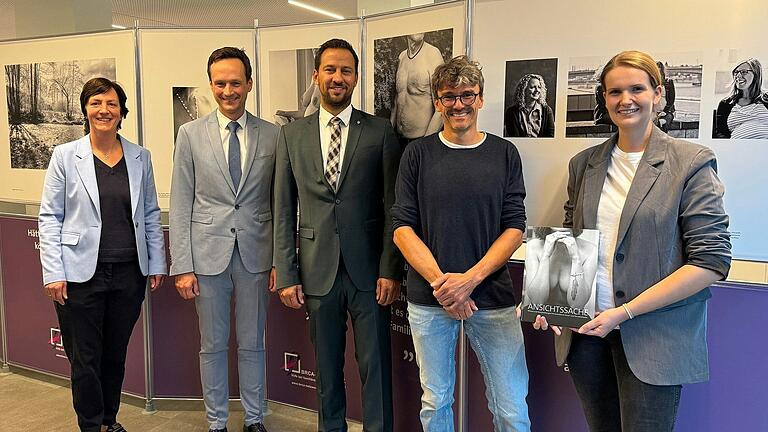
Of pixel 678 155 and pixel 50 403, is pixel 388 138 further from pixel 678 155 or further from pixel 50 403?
pixel 50 403

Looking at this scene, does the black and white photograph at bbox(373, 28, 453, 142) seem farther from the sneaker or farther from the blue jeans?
the sneaker

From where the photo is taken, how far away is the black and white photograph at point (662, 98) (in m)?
2.24

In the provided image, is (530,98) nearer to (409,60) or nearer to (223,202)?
(409,60)

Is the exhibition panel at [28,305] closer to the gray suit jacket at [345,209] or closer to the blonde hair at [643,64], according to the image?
the gray suit jacket at [345,209]

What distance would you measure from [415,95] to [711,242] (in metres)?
1.55

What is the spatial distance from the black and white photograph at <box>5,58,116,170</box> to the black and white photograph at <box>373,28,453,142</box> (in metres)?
1.64

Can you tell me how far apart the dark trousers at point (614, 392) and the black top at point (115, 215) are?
2061mm

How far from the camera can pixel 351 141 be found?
2.58 metres

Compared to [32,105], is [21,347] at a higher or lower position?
lower

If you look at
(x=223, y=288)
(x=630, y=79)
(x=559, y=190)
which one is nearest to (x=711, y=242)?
(x=630, y=79)

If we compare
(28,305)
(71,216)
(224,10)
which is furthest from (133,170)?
(224,10)

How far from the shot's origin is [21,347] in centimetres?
408

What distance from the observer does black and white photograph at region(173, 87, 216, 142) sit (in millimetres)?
3428

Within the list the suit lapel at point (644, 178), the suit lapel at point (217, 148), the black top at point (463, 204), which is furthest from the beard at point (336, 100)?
the suit lapel at point (644, 178)
